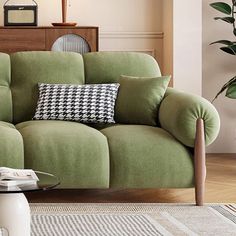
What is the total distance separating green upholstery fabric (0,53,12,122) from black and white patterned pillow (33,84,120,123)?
0.21m

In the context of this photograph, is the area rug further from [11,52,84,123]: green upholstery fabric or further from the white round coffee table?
[11,52,84,123]: green upholstery fabric

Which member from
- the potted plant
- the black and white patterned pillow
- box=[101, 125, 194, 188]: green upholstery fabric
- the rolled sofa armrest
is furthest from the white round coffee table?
the potted plant

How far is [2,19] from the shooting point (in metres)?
5.80

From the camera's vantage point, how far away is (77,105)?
409 cm

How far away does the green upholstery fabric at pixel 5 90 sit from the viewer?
4.23 metres

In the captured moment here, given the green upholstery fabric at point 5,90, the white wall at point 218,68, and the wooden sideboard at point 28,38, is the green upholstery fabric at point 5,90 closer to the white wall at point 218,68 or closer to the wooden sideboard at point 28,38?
the wooden sideboard at point 28,38

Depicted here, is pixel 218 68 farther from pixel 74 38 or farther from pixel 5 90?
pixel 5 90

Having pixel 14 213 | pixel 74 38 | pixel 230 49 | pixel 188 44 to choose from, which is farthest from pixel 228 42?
pixel 14 213

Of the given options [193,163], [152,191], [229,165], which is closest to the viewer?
[193,163]

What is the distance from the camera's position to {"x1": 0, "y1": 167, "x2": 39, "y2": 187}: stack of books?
2473mm

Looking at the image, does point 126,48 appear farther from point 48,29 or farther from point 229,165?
point 229,165

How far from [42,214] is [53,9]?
9.30 feet

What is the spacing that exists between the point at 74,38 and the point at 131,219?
2.52 meters

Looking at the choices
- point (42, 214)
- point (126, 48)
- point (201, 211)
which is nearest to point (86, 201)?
point (42, 214)
